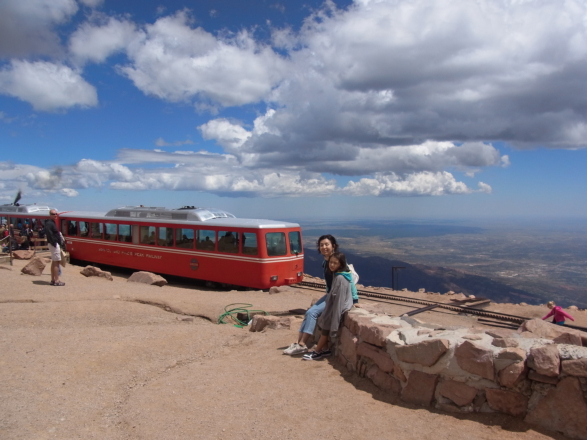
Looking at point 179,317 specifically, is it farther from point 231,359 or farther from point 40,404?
point 40,404

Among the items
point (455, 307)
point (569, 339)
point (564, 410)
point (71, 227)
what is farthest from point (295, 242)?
point (71, 227)

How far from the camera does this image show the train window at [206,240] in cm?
1530

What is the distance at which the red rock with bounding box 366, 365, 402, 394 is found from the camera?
4.70 meters

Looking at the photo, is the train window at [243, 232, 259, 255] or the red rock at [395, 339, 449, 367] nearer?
the red rock at [395, 339, 449, 367]

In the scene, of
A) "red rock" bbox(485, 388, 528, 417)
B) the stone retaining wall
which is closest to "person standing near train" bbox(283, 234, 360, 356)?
the stone retaining wall

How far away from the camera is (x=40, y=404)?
14.7 ft

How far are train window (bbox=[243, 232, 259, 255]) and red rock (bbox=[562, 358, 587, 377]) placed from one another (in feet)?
36.7

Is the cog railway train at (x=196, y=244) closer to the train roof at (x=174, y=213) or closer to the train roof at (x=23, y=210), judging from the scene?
the train roof at (x=174, y=213)

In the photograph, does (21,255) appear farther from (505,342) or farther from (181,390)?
(505,342)

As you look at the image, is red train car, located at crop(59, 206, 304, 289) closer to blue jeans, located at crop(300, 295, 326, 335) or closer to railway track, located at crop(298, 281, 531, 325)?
railway track, located at crop(298, 281, 531, 325)

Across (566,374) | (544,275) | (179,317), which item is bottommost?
(544,275)

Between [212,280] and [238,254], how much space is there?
164cm

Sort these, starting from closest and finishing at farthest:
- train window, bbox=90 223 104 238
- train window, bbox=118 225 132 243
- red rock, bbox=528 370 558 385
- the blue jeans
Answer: red rock, bbox=528 370 558 385
the blue jeans
train window, bbox=118 225 132 243
train window, bbox=90 223 104 238

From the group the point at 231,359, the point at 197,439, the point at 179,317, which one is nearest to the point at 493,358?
the point at 197,439
